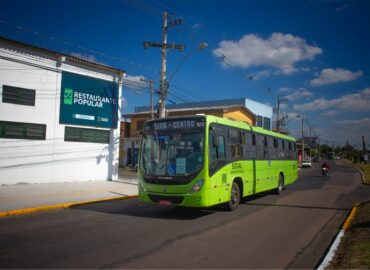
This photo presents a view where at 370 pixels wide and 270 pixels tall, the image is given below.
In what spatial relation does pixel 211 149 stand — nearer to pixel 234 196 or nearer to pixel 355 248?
pixel 234 196

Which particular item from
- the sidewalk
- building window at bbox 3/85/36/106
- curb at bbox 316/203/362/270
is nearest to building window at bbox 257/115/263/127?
the sidewalk

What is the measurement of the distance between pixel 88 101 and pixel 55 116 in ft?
8.12

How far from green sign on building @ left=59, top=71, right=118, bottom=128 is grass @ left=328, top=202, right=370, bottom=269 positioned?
16.0 m

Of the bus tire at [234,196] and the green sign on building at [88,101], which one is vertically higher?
the green sign on building at [88,101]

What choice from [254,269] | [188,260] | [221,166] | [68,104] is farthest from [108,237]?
[68,104]

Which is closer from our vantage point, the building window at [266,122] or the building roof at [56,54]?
the building roof at [56,54]

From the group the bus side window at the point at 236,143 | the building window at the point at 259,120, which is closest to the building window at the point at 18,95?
the bus side window at the point at 236,143

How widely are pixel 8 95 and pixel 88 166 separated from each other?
20.4 feet

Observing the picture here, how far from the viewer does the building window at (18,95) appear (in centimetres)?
1733

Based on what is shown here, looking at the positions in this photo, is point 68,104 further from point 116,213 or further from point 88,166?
point 116,213

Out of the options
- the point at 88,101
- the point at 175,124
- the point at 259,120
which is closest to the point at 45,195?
the point at 175,124

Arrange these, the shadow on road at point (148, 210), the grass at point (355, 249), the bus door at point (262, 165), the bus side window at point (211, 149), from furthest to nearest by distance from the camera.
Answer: the bus door at point (262, 165)
the shadow on road at point (148, 210)
the bus side window at point (211, 149)
the grass at point (355, 249)

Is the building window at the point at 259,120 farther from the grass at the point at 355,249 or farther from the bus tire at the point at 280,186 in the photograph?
the grass at the point at 355,249

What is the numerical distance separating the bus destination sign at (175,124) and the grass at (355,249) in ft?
15.8
